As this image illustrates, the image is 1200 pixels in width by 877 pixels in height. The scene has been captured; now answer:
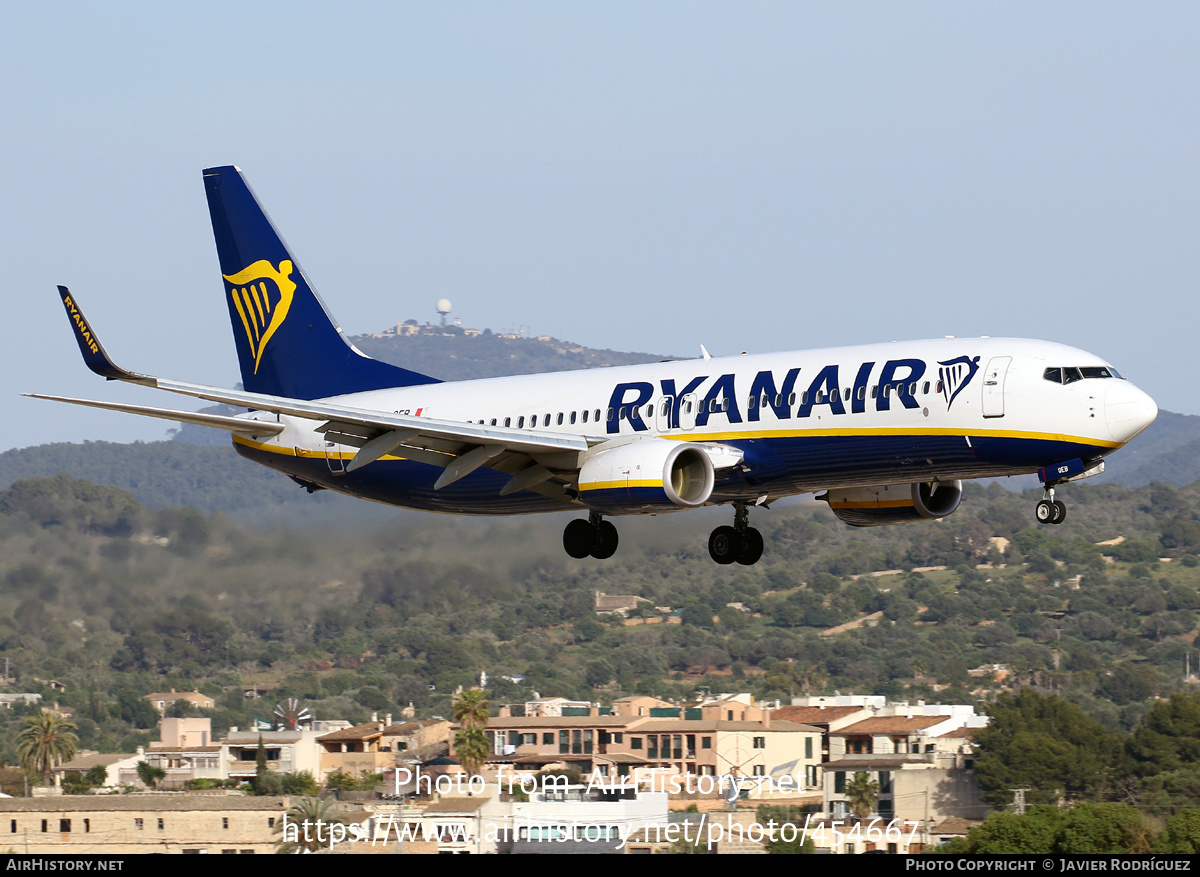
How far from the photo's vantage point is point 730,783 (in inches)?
4299

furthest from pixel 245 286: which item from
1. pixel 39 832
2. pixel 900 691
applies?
pixel 900 691

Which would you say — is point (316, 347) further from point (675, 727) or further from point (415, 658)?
point (415, 658)

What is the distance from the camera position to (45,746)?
123875 mm

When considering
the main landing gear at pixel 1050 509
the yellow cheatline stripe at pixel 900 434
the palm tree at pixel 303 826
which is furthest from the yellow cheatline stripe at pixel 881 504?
the palm tree at pixel 303 826

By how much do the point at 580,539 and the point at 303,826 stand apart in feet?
131

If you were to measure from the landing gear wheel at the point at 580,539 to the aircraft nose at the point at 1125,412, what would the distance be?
1414 centimetres

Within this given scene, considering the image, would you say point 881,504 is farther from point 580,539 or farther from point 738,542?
point 580,539

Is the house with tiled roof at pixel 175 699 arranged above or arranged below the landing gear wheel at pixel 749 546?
below

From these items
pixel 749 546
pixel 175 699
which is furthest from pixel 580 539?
pixel 175 699

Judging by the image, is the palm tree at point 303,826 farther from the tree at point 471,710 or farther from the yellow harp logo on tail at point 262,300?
the yellow harp logo on tail at point 262,300

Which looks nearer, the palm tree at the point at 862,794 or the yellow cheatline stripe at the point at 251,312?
the yellow cheatline stripe at the point at 251,312

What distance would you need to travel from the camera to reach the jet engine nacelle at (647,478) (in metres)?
40.9

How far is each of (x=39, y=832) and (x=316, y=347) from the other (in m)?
36.2

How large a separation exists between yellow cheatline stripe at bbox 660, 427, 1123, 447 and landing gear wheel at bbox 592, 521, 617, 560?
4563 millimetres
